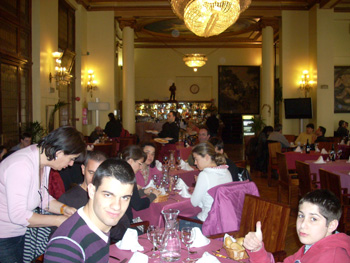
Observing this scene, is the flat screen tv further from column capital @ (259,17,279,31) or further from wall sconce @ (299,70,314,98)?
column capital @ (259,17,279,31)

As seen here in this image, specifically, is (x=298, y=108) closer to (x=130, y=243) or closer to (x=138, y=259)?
(x=130, y=243)

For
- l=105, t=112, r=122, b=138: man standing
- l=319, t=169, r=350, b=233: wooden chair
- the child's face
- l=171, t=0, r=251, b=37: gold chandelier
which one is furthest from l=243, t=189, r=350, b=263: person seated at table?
l=105, t=112, r=122, b=138: man standing

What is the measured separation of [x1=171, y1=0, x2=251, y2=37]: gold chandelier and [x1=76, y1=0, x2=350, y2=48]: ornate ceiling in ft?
20.4

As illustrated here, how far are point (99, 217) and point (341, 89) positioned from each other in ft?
46.9

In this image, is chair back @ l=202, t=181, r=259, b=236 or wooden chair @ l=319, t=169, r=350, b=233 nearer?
chair back @ l=202, t=181, r=259, b=236

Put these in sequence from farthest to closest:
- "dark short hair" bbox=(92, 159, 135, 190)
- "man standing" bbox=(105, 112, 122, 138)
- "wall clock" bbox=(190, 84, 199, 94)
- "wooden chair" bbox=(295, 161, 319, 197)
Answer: "wall clock" bbox=(190, 84, 199, 94) < "man standing" bbox=(105, 112, 122, 138) < "wooden chair" bbox=(295, 161, 319, 197) < "dark short hair" bbox=(92, 159, 135, 190)

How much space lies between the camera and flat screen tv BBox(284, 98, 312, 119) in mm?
12859

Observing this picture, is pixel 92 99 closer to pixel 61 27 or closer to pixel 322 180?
pixel 61 27

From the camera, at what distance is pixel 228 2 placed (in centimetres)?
663

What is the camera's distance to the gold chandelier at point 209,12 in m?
6.58

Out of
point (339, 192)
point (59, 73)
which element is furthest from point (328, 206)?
point (59, 73)

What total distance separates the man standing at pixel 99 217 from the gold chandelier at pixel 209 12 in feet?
18.5

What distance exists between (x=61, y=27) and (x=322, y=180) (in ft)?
30.3

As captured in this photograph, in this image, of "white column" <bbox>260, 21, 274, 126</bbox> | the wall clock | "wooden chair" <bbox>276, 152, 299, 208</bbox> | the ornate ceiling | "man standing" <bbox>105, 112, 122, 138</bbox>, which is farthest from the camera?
the wall clock
